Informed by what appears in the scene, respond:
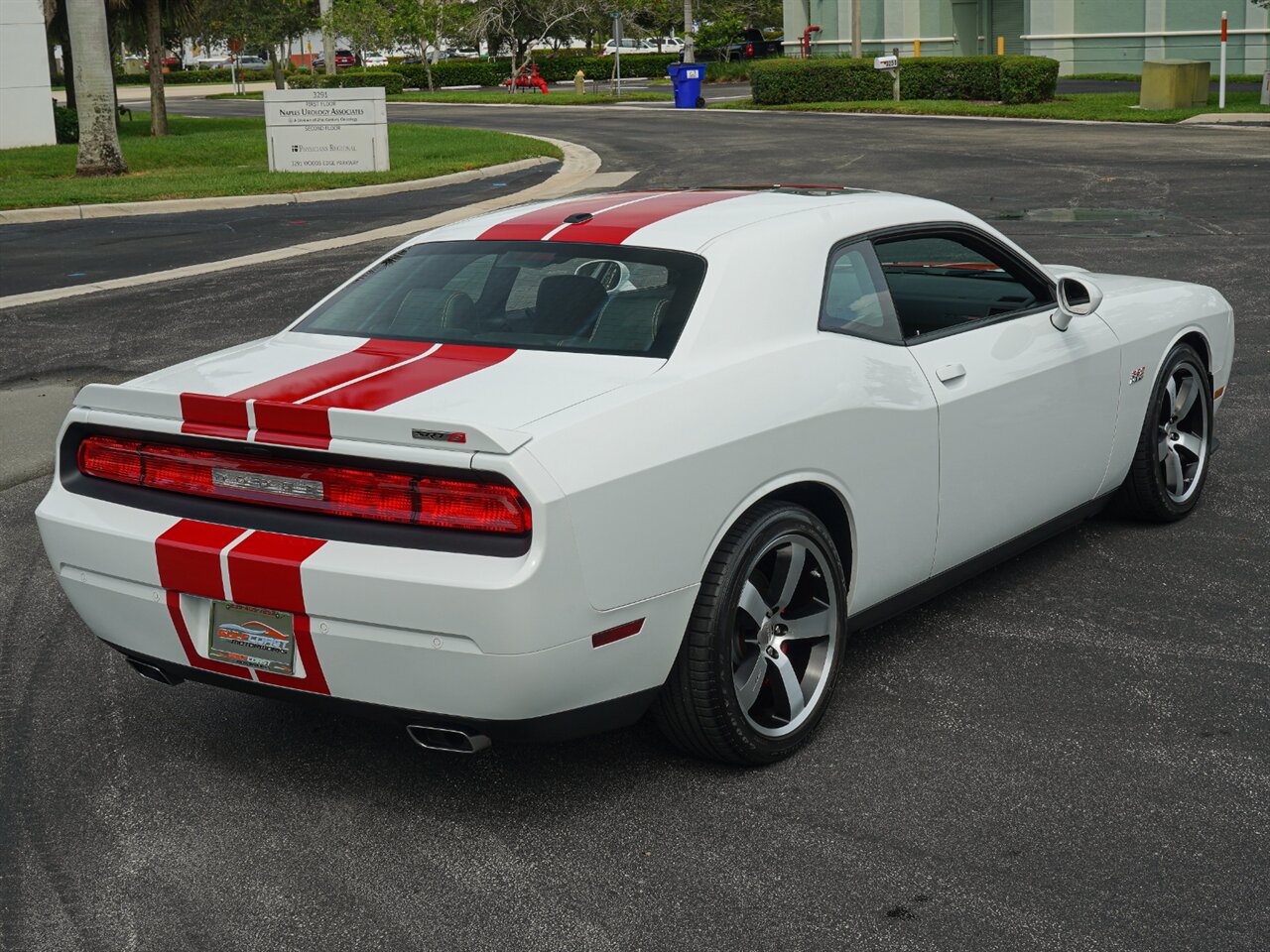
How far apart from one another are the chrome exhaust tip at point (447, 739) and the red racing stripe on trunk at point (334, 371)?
0.85 m

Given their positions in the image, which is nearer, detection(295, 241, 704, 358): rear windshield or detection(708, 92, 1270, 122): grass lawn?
detection(295, 241, 704, 358): rear windshield

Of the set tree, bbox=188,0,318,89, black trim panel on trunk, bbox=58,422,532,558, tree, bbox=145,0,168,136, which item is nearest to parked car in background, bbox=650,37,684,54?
tree, bbox=188,0,318,89

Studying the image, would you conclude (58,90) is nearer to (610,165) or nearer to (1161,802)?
(610,165)

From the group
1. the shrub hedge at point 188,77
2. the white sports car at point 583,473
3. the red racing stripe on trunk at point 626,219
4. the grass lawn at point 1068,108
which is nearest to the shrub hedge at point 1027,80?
the grass lawn at point 1068,108

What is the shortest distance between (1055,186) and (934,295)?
1436 cm

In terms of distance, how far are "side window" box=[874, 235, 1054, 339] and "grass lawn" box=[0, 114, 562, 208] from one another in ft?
53.0

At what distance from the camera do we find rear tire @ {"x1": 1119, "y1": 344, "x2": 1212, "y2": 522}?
6.18m

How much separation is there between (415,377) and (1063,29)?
44650 millimetres

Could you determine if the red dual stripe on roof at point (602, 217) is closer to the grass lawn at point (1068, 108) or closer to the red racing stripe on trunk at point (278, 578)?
the red racing stripe on trunk at point (278, 578)

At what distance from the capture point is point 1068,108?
31844 mm

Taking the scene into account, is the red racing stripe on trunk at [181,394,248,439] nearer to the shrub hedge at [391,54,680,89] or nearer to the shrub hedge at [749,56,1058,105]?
the shrub hedge at [749,56,1058,105]

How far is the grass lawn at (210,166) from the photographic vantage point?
20911 millimetres

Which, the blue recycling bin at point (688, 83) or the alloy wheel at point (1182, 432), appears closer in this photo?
the alloy wheel at point (1182, 432)

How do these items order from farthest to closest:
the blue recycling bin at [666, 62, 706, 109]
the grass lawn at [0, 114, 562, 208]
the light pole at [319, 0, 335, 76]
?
the blue recycling bin at [666, 62, 706, 109]
the light pole at [319, 0, 335, 76]
the grass lawn at [0, 114, 562, 208]
